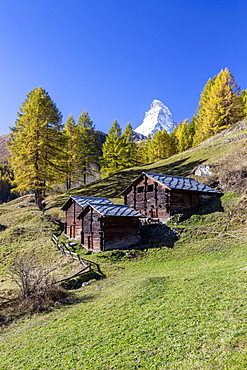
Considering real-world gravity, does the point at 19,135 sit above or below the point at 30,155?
above

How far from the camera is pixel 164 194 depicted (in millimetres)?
30047

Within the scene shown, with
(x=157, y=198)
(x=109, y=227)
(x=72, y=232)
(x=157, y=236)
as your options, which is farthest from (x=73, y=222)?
(x=157, y=236)

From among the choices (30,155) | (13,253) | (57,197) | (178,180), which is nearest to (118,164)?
(57,197)

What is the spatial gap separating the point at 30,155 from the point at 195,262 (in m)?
30.5

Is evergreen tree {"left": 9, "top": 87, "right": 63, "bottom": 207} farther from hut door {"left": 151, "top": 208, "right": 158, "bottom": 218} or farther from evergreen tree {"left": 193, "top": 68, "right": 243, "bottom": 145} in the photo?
evergreen tree {"left": 193, "top": 68, "right": 243, "bottom": 145}

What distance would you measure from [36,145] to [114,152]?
22.8 metres

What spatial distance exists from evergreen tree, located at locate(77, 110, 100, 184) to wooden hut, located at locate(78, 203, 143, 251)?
29.2 m

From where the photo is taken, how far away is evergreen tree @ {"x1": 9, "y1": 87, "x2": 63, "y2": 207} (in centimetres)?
3884

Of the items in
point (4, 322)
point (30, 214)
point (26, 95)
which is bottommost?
point (4, 322)

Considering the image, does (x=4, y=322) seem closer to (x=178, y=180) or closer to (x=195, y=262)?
(x=195, y=262)

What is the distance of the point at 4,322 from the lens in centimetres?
1195

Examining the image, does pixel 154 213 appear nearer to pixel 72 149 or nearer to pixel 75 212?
pixel 75 212

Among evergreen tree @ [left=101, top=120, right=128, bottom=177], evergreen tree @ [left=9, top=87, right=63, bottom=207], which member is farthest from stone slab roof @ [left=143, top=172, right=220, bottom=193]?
evergreen tree @ [left=101, top=120, right=128, bottom=177]

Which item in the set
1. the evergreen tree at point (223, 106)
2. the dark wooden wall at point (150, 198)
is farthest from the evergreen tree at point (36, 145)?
the evergreen tree at point (223, 106)
